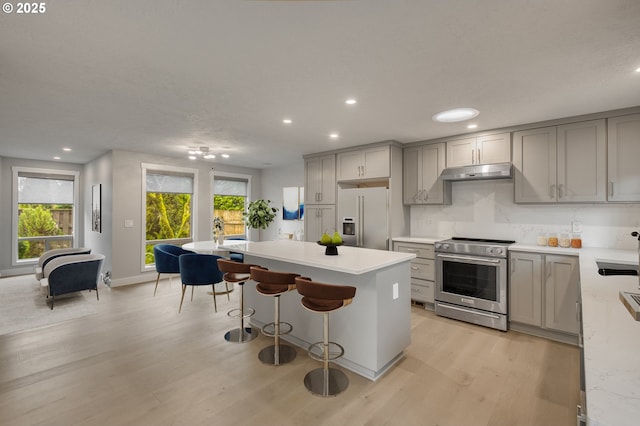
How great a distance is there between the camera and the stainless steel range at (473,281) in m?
3.58

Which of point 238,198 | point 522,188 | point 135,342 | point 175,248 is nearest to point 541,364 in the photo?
point 522,188

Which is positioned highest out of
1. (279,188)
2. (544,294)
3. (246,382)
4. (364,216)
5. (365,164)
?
(365,164)

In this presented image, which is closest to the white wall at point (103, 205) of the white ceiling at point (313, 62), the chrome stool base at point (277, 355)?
the white ceiling at point (313, 62)

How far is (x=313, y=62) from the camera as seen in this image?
7.34 feet

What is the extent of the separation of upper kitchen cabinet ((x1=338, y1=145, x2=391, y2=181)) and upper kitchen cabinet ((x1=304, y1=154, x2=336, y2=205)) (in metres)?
0.20

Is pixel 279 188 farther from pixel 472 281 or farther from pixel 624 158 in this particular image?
pixel 624 158

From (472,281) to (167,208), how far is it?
589 centimetres

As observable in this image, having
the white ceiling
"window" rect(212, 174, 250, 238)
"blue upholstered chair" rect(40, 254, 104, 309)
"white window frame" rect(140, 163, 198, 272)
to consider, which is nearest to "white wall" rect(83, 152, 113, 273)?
"white window frame" rect(140, 163, 198, 272)

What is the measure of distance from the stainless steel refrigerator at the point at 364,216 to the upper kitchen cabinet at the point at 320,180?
1.07 feet

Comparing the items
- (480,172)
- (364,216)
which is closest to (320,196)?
(364,216)

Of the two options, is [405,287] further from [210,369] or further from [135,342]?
[135,342]

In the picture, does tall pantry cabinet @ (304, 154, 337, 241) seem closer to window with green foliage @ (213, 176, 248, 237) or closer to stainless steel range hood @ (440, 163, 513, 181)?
stainless steel range hood @ (440, 163, 513, 181)

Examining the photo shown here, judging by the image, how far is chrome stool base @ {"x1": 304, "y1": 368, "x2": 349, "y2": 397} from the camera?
2349 mm

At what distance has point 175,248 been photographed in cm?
520
